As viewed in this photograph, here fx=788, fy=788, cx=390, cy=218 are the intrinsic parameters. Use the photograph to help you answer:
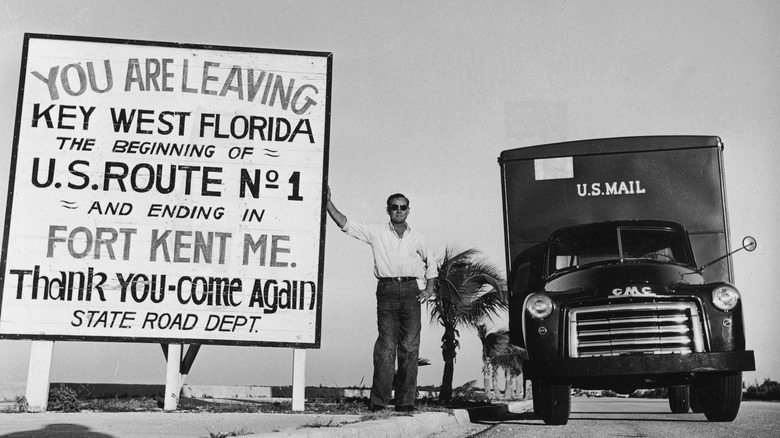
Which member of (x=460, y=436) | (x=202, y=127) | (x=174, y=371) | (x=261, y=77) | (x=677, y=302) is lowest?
(x=460, y=436)

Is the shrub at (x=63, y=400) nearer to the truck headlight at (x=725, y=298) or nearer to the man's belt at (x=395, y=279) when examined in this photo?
the man's belt at (x=395, y=279)

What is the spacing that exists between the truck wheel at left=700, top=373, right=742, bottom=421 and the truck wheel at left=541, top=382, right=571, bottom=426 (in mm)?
1396

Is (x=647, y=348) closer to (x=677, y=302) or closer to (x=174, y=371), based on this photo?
(x=677, y=302)

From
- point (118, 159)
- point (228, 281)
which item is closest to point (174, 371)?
point (228, 281)

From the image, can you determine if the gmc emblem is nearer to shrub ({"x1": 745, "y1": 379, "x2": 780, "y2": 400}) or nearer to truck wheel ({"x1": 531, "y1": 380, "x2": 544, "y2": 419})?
truck wheel ({"x1": 531, "y1": 380, "x2": 544, "y2": 419})

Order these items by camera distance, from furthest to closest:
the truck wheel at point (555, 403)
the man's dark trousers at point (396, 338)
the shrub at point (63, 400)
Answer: the truck wheel at point (555, 403) < the man's dark trousers at point (396, 338) < the shrub at point (63, 400)

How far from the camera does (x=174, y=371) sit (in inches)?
301

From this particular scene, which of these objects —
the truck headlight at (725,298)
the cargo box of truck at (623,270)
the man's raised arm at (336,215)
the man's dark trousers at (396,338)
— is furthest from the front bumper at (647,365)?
the man's raised arm at (336,215)

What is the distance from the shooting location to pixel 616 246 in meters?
8.66

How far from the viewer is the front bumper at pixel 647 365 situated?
286 inches

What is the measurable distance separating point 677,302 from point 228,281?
4346mm

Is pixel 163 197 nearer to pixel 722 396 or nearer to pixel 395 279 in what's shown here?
pixel 395 279

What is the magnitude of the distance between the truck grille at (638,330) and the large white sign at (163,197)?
2.67 metres

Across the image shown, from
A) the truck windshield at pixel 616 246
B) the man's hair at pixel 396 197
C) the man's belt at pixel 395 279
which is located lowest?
the man's belt at pixel 395 279
